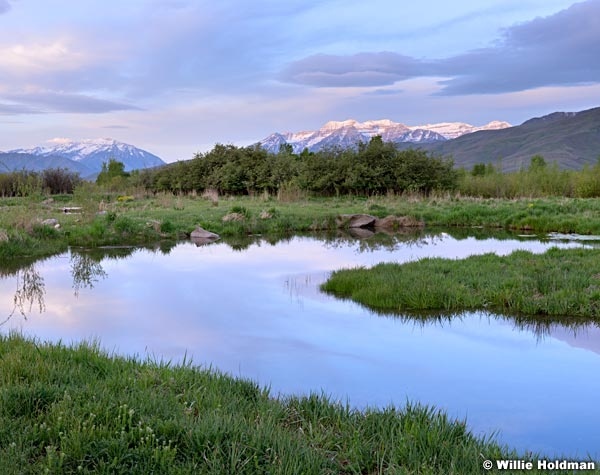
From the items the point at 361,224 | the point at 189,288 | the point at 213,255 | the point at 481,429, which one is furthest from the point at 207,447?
the point at 361,224

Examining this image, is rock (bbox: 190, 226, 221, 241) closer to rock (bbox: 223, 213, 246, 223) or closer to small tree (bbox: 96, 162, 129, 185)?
rock (bbox: 223, 213, 246, 223)

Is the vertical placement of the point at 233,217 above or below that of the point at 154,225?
above

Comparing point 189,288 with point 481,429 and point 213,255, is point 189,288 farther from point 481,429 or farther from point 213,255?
point 481,429

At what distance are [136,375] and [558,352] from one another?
Result: 4724mm

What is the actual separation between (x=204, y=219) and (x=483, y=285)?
1330cm

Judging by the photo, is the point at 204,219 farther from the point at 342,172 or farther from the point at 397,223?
the point at 342,172

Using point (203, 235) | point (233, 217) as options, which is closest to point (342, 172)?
point (233, 217)

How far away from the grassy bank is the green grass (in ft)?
15.8

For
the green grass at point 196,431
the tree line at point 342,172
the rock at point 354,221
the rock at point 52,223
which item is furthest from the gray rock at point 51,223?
the tree line at point 342,172

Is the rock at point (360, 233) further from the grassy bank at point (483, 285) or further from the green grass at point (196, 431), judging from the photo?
the green grass at point (196, 431)

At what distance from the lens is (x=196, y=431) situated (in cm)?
365

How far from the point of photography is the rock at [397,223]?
2302cm

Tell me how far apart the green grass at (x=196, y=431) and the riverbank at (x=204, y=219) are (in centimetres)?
1088

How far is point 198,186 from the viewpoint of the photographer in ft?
132
